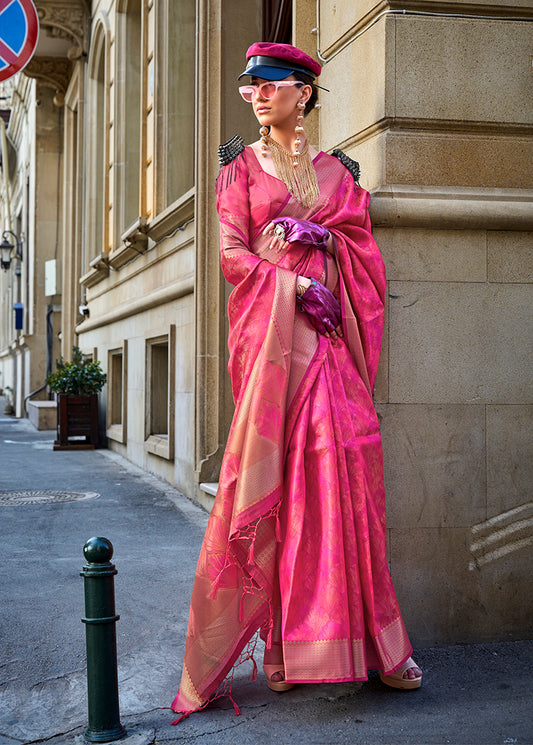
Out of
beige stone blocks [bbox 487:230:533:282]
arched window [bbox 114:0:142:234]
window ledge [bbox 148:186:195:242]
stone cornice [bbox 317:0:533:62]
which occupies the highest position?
arched window [bbox 114:0:142:234]

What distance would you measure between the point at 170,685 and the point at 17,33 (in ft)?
13.2

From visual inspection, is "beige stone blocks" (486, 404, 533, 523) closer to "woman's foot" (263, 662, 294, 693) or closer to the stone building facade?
the stone building facade

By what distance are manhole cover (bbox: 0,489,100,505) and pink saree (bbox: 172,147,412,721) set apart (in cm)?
555

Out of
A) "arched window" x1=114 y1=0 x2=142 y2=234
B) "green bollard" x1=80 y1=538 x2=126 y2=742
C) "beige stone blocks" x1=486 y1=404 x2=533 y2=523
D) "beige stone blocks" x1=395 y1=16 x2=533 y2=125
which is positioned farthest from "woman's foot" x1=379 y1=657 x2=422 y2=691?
"arched window" x1=114 y1=0 x2=142 y2=234

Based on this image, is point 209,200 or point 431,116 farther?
point 209,200

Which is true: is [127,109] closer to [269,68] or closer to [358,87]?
[358,87]

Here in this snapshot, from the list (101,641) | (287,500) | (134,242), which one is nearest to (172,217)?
(134,242)

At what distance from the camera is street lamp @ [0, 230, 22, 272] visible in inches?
1135

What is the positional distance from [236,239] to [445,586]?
2.02 metres

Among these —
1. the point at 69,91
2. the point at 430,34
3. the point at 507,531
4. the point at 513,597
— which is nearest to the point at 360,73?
the point at 430,34

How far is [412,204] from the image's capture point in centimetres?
427

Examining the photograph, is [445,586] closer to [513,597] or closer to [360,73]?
[513,597]

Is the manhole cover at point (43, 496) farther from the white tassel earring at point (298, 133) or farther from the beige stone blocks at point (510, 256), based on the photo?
the white tassel earring at point (298, 133)

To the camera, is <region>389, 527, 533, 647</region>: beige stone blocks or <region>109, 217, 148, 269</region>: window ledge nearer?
<region>389, 527, 533, 647</region>: beige stone blocks
